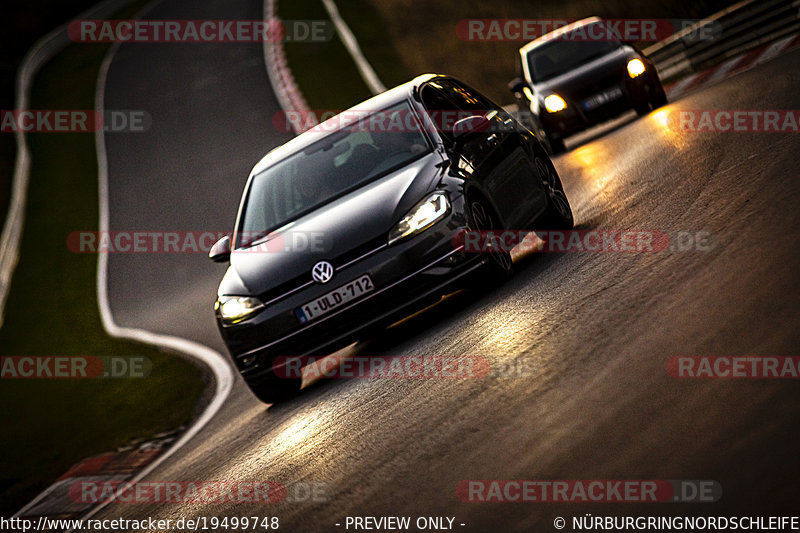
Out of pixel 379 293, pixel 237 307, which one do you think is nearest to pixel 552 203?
pixel 379 293

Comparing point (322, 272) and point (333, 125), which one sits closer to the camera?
point (322, 272)

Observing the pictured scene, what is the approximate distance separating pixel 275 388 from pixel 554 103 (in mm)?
10687

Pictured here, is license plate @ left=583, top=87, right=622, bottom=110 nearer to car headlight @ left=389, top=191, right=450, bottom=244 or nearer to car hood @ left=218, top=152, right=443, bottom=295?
car hood @ left=218, top=152, right=443, bottom=295

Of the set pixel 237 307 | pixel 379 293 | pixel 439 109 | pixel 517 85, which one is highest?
pixel 439 109

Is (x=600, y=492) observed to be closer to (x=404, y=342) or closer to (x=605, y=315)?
(x=605, y=315)

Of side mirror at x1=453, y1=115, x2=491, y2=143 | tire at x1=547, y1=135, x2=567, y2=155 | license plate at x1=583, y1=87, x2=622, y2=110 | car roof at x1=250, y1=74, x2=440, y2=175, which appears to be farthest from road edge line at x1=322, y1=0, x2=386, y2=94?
side mirror at x1=453, y1=115, x2=491, y2=143

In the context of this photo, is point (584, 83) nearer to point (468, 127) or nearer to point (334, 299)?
point (468, 127)

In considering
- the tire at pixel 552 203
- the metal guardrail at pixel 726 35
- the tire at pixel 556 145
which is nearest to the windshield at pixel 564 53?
the tire at pixel 556 145

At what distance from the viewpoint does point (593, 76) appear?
708 inches

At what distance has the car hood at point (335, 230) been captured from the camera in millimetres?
8164

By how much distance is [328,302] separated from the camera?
26.7 feet

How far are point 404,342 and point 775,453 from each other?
189 inches

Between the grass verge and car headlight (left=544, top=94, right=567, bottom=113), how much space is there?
7.37m

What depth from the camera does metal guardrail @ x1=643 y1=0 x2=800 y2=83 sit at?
20.2m
